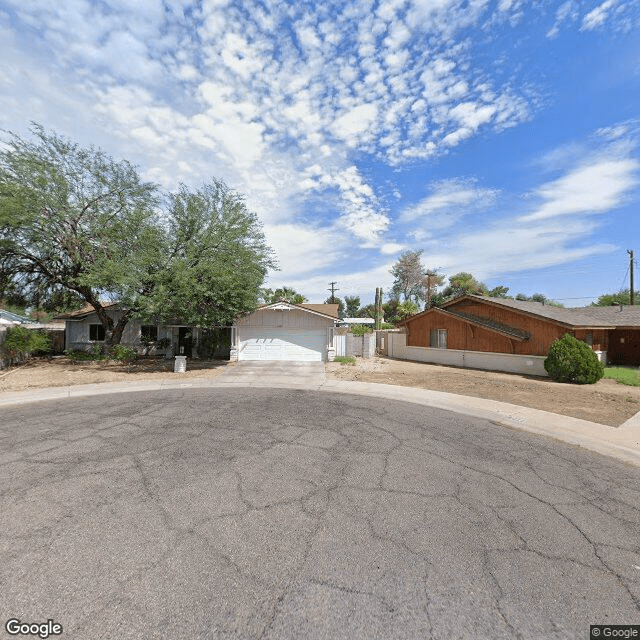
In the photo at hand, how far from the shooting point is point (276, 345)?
19.4 meters

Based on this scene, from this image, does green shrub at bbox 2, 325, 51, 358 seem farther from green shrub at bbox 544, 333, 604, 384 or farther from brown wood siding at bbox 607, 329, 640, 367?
brown wood siding at bbox 607, 329, 640, 367

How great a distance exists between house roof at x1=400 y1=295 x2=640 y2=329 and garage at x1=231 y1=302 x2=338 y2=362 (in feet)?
27.3

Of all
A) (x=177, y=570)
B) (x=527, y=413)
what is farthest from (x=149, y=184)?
(x=527, y=413)

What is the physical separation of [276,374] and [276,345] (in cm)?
448

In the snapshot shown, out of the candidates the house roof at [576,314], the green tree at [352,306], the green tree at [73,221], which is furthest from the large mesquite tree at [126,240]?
the green tree at [352,306]

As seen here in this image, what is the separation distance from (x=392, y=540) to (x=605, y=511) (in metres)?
3.11

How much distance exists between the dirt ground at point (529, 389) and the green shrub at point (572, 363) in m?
0.45

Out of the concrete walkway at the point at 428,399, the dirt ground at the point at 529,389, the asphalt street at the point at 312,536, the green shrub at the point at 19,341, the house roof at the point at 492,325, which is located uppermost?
the house roof at the point at 492,325

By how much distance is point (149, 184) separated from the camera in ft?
57.6

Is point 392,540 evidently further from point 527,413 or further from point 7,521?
point 527,413

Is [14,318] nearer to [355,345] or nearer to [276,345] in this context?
[276,345]

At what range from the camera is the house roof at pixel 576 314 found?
56.0ft

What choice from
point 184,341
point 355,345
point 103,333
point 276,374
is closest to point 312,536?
point 276,374

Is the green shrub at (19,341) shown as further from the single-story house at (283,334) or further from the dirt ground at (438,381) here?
the single-story house at (283,334)
